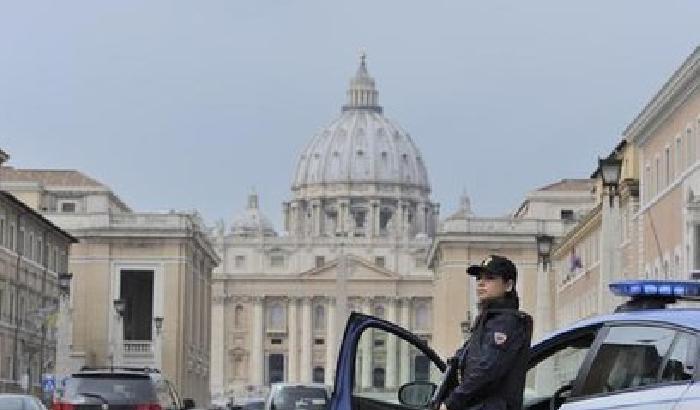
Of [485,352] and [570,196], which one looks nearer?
[485,352]

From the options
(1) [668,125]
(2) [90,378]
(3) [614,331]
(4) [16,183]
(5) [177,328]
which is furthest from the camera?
(5) [177,328]

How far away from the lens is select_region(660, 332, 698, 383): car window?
10.4m

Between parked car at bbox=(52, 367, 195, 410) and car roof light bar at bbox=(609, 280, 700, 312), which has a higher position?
car roof light bar at bbox=(609, 280, 700, 312)

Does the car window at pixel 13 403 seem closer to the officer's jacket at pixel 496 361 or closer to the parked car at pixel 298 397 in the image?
the parked car at pixel 298 397

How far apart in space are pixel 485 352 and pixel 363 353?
9.91 feet

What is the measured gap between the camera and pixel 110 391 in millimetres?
27594

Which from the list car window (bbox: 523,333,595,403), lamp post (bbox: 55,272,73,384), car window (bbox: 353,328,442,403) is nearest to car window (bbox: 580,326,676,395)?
car window (bbox: 523,333,595,403)

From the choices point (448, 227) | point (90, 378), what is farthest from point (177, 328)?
point (90, 378)

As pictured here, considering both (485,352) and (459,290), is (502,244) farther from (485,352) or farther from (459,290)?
(485,352)

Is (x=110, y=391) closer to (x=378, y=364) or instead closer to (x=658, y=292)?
(x=378, y=364)

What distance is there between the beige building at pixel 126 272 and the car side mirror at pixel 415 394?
113 meters

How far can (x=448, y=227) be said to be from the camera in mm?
151250

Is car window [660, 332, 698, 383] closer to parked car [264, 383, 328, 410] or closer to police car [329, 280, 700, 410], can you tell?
police car [329, 280, 700, 410]

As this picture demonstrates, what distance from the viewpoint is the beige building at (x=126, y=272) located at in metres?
130
